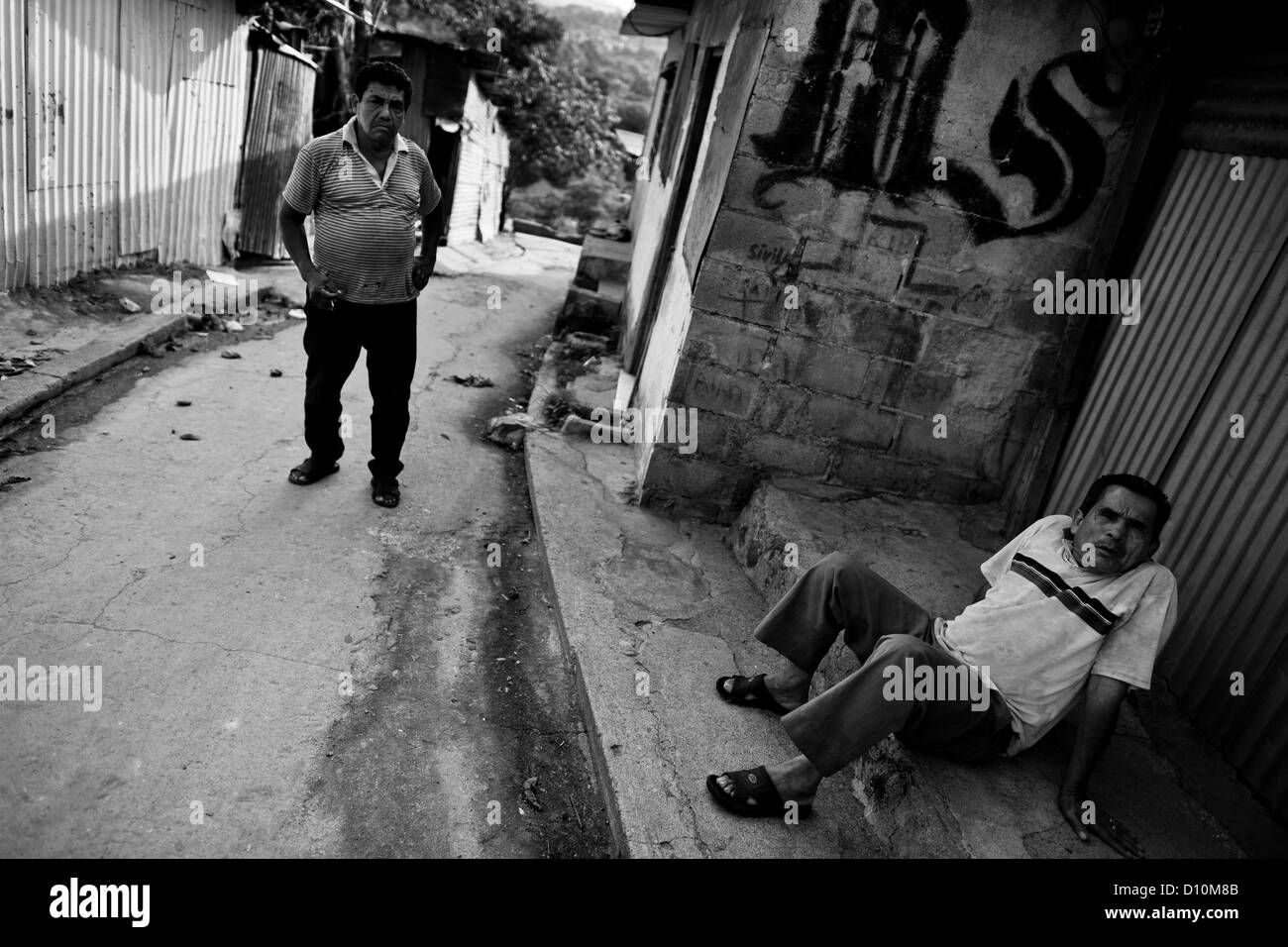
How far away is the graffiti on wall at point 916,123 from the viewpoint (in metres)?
3.74

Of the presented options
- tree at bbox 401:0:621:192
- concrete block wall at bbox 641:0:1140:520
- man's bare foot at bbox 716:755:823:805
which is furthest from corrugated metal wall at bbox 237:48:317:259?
man's bare foot at bbox 716:755:823:805

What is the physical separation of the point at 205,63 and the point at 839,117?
6.86m

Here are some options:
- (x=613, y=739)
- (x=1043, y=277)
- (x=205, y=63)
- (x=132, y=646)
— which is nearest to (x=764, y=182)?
(x=1043, y=277)

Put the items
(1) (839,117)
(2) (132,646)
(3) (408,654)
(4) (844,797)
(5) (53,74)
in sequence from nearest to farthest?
1. (4) (844,797)
2. (2) (132,646)
3. (3) (408,654)
4. (1) (839,117)
5. (5) (53,74)

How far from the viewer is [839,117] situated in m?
3.86

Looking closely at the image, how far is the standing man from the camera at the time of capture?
3783 mm

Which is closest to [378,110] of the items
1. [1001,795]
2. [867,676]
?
[867,676]

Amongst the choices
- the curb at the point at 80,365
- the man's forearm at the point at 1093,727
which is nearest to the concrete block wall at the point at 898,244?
the man's forearm at the point at 1093,727

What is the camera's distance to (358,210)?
3.85 meters

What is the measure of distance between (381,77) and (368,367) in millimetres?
1343

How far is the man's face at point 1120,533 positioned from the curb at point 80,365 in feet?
16.5

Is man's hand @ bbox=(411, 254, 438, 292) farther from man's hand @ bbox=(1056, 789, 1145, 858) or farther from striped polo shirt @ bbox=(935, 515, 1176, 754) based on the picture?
man's hand @ bbox=(1056, 789, 1145, 858)
